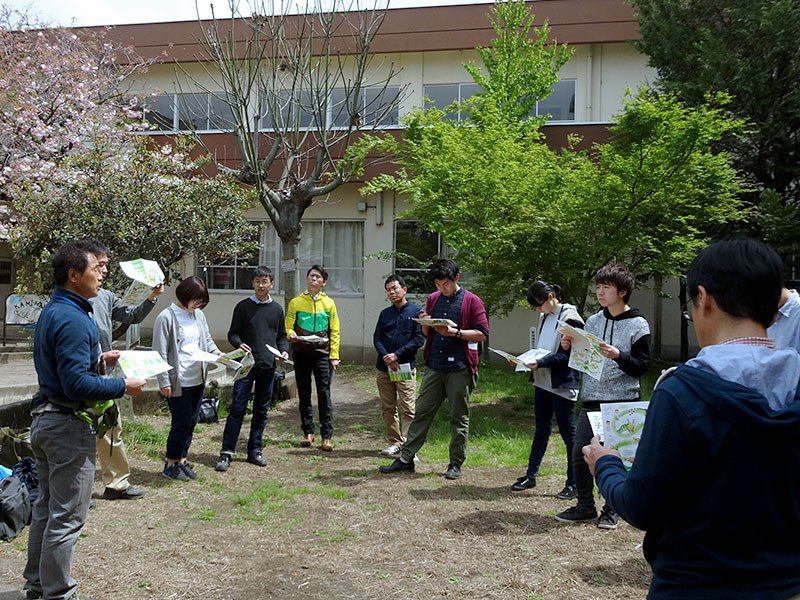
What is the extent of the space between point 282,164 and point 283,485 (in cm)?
1025

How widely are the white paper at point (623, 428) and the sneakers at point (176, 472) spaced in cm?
494

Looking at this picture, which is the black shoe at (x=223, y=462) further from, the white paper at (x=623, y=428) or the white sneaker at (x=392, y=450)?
the white paper at (x=623, y=428)

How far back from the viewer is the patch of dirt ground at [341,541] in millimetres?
3904

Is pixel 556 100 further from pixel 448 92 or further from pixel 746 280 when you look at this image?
pixel 746 280

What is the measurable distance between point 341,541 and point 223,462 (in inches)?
90.3

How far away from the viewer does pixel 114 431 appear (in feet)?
17.3

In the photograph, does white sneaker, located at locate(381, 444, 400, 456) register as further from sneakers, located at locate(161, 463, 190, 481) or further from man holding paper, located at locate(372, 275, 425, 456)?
sneakers, located at locate(161, 463, 190, 481)

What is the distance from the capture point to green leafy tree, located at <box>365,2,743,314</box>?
860 centimetres

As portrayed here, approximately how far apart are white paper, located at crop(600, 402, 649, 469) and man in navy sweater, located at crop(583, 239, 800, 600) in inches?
20.4

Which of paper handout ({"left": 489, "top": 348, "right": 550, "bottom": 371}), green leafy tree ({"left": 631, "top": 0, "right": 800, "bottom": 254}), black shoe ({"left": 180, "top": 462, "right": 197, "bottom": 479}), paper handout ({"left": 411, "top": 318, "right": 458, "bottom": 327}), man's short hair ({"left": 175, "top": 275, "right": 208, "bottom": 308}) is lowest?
black shoe ({"left": 180, "top": 462, "right": 197, "bottom": 479})

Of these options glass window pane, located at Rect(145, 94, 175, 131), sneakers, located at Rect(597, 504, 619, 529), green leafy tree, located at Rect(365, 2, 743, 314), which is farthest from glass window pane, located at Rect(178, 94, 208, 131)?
sneakers, located at Rect(597, 504, 619, 529)

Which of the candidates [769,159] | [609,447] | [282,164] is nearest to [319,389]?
[609,447]

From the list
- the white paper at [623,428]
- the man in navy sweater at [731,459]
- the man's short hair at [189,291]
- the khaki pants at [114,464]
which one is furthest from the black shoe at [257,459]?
the man in navy sweater at [731,459]

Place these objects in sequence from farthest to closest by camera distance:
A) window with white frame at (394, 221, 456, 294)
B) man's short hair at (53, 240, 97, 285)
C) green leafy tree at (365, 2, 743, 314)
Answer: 1. window with white frame at (394, 221, 456, 294)
2. green leafy tree at (365, 2, 743, 314)
3. man's short hair at (53, 240, 97, 285)
